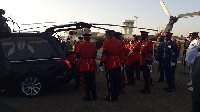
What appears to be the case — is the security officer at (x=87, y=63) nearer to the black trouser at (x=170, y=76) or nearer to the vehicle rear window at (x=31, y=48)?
the vehicle rear window at (x=31, y=48)

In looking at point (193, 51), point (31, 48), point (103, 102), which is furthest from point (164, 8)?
point (103, 102)

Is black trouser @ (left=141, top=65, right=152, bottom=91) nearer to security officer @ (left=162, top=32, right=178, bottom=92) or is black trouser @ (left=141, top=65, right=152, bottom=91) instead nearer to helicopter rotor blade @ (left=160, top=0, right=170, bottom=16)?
security officer @ (left=162, top=32, right=178, bottom=92)

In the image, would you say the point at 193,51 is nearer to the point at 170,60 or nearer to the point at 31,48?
the point at 170,60

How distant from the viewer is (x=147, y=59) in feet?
22.1

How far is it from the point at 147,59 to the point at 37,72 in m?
3.46

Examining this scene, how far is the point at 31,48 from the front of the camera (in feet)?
20.8

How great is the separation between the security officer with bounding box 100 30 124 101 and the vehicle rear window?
1581 millimetres

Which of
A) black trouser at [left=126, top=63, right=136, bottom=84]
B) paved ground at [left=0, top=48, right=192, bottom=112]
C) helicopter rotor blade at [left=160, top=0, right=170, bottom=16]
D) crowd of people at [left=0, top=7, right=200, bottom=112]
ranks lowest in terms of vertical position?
paved ground at [left=0, top=48, right=192, bottom=112]

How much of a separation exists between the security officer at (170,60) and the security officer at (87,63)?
2623 millimetres

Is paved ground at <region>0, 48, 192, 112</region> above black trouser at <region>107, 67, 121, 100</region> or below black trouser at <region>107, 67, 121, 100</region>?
below

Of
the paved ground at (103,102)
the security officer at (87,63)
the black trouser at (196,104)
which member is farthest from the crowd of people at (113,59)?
the black trouser at (196,104)

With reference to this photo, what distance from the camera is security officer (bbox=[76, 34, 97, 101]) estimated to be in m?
5.95

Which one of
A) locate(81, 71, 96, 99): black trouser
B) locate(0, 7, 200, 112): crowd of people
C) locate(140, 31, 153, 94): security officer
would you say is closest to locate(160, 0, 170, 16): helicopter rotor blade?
locate(0, 7, 200, 112): crowd of people

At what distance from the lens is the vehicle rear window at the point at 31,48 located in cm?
627
